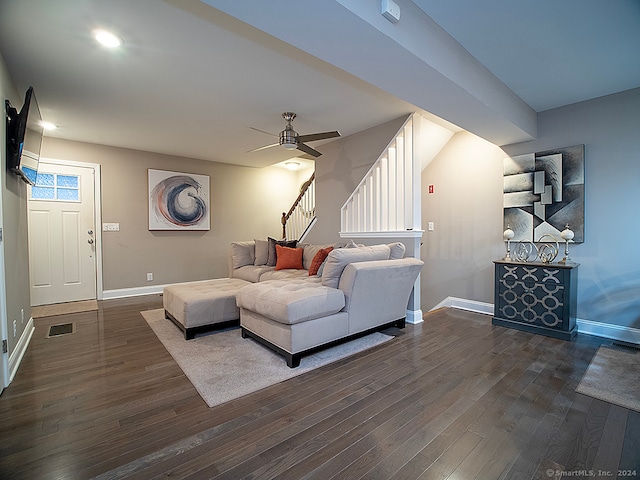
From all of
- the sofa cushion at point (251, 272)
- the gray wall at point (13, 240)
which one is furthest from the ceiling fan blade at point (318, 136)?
the gray wall at point (13, 240)

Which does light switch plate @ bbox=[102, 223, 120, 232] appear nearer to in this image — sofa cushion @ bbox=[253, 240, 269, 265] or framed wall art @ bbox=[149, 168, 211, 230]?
framed wall art @ bbox=[149, 168, 211, 230]

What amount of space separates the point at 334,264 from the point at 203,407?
147 centimetres

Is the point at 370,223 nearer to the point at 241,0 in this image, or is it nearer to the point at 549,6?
the point at 549,6

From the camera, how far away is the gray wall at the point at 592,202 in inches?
119

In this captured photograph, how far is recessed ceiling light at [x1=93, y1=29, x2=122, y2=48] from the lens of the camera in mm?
2114

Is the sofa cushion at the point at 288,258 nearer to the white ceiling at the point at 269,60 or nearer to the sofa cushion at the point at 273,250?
the sofa cushion at the point at 273,250

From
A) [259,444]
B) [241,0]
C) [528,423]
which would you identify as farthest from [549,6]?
[259,444]

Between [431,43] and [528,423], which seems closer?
[528,423]

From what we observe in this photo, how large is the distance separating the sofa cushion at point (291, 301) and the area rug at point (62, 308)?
2.92 meters

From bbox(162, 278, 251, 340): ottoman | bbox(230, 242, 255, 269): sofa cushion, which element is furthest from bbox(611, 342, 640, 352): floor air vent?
bbox(230, 242, 255, 269): sofa cushion

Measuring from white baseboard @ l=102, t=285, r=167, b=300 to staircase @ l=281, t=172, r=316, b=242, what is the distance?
2.64 meters

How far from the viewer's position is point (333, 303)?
8.51 ft

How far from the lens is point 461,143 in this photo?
4262 mm

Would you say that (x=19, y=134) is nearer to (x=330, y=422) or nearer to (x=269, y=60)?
(x=269, y=60)
